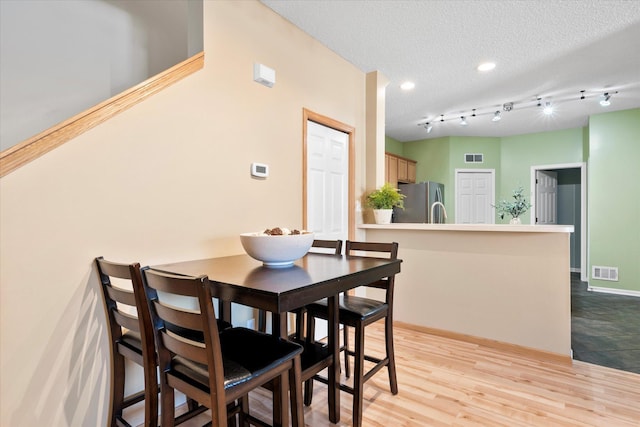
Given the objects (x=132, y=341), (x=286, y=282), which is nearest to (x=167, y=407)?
(x=132, y=341)

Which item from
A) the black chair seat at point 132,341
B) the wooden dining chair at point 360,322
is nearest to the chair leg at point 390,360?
the wooden dining chair at point 360,322

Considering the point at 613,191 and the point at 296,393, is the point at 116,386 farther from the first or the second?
the point at 613,191

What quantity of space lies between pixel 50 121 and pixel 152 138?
95cm

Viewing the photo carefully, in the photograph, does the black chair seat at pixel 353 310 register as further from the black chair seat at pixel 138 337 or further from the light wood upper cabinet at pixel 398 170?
the light wood upper cabinet at pixel 398 170

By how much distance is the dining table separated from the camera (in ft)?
3.89

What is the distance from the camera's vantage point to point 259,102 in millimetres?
2412

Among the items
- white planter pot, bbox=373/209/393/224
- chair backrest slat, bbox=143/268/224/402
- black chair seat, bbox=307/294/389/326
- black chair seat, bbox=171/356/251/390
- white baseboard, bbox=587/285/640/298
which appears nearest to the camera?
chair backrest slat, bbox=143/268/224/402

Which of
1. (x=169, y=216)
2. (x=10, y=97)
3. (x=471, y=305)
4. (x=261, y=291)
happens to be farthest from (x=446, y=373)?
(x=10, y=97)

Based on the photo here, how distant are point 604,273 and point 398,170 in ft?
11.1

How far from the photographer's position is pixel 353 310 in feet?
6.29

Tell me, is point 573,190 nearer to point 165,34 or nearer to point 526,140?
point 526,140

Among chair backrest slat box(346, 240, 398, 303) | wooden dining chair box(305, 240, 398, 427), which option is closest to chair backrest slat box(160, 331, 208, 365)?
wooden dining chair box(305, 240, 398, 427)

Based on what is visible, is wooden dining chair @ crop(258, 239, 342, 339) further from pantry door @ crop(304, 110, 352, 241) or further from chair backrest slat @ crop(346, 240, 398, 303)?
pantry door @ crop(304, 110, 352, 241)

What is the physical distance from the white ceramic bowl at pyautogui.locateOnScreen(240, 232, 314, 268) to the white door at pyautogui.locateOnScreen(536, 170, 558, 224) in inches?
242
